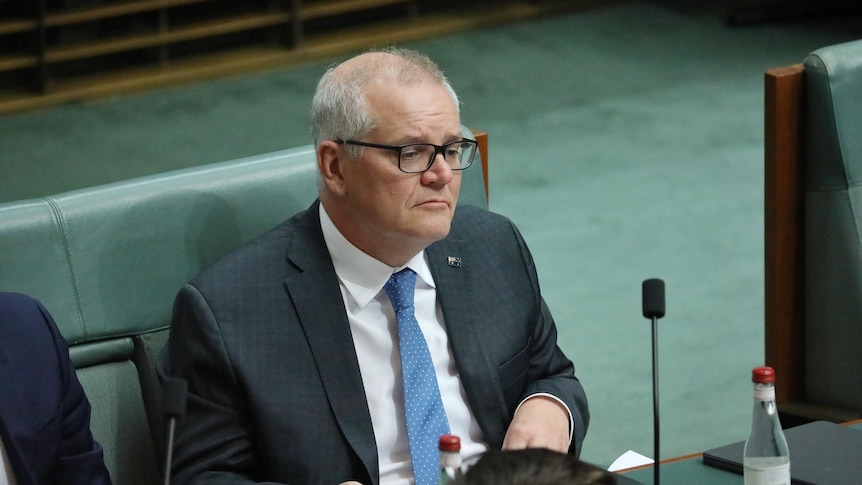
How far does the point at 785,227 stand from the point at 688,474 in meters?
1.00

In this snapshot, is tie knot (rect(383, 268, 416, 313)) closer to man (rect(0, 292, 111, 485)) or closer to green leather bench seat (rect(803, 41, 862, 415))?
man (rect(0, 292, 111, 485))

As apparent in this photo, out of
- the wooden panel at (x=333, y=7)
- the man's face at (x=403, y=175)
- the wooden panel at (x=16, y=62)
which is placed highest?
the wooden panel at (x=333, y=7)

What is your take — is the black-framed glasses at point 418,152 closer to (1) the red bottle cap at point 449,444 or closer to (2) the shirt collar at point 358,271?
(2) the shirt collar at point 358,271

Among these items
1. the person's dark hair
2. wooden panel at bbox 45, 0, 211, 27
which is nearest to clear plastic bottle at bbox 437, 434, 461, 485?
the person's dark hair

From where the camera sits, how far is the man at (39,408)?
200 centimetres

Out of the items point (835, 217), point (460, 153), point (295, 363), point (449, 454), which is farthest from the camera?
point (835, 217)

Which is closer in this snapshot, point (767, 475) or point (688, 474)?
point (767, 475)

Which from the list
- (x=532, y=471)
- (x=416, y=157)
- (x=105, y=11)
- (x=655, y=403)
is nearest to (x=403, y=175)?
(x=416, y=157)

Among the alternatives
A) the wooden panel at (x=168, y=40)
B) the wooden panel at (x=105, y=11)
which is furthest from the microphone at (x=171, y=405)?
the wooden panel at (x=105, y=11)

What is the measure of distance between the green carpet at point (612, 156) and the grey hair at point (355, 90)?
1.56 meters

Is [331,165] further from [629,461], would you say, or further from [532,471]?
[532,471]

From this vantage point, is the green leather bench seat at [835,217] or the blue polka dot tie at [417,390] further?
the green leather bench seat at [835,217]

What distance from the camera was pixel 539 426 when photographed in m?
2.20

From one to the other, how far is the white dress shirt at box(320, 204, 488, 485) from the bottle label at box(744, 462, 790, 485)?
0.49 metres
